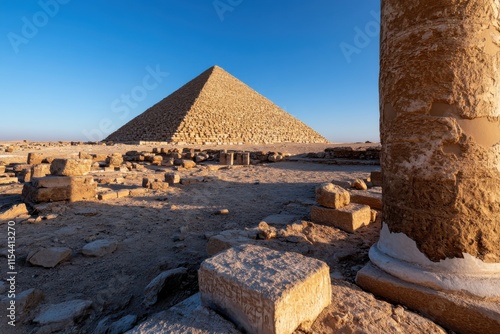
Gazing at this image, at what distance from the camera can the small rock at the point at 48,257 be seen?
2.88 metres

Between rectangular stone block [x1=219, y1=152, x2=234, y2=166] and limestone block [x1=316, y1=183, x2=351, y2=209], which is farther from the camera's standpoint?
rectangular stone block [x1=219, y1=152, x2=234, y2=166]

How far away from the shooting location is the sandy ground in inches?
71.4

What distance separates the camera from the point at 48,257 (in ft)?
9.56

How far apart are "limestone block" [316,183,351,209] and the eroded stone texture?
4.82ft

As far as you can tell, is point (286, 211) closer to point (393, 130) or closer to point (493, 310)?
point (393, 130)

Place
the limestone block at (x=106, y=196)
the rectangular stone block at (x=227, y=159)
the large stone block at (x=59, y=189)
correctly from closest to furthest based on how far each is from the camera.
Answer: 1. the large stone block at (x=59, y=189)
2. the limestone block at (x=106, y=196)
3. the rectangular stone block at (x=227, y=159)

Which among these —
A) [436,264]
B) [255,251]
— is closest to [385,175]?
[436,264]

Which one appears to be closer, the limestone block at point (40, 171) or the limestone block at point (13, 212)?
the limestone block at point (13, 212)

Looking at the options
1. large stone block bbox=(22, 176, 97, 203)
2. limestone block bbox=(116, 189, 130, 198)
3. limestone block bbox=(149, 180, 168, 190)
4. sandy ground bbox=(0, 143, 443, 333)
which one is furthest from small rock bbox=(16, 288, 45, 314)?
limestone block bbox=(149, 180, 168, 190)

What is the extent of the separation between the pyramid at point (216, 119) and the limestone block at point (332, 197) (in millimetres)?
31928

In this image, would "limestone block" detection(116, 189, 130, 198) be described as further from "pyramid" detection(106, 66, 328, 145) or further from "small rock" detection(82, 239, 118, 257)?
"pyramid" detection(106, 66, 328, 145)

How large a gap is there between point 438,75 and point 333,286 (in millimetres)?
1803

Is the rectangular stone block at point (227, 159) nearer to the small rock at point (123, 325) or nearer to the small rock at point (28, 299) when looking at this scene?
the small rock at point (28, 299)

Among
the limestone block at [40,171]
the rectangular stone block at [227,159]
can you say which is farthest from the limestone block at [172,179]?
the rectangular stone block at [227,159]
